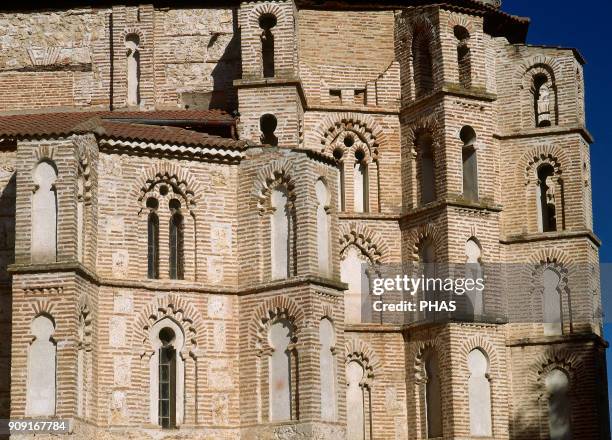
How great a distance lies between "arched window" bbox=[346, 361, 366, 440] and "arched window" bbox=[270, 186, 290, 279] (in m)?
4.02

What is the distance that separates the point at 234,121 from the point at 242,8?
2.90 meters

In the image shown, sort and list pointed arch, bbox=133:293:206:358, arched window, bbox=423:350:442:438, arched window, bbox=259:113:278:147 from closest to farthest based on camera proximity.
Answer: pointed arch, bbox=133:293:206:358, arched window, bbox=423:350:442:438, arched window, bbox=259:113:278:147

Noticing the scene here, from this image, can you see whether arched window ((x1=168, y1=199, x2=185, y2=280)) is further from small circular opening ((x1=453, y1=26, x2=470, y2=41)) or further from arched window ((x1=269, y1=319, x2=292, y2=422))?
small circular opening ((x1=453, y1=26, x2=470, y2=41))

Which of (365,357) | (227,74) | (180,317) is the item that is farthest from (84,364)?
(227,74)

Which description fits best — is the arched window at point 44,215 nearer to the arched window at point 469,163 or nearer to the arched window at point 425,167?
the arched window at point 425,167

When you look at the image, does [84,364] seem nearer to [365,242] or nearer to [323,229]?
[323,229]

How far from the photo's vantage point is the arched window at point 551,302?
36.8 metres

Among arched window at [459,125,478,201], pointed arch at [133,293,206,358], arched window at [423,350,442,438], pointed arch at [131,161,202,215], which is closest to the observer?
pointed arch at [133,293,206,358]

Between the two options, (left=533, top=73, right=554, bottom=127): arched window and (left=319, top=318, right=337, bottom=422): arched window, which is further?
(left=533, top=73, right=554, bottom=127): arched window

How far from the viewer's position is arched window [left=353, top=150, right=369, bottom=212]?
3691cm

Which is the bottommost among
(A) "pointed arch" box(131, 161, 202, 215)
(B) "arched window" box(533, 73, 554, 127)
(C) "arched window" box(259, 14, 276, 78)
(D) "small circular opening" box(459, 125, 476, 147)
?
(A) "pointed arch" box(131, 161, 202, 215)

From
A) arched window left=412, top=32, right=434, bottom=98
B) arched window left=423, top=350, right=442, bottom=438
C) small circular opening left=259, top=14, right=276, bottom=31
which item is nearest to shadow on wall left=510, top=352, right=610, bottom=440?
arched window left=423, top=350, right=442, bottom=438

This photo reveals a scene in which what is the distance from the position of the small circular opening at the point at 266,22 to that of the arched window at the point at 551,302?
848 centimetres

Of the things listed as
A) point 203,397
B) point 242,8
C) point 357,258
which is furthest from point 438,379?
point 242,8
